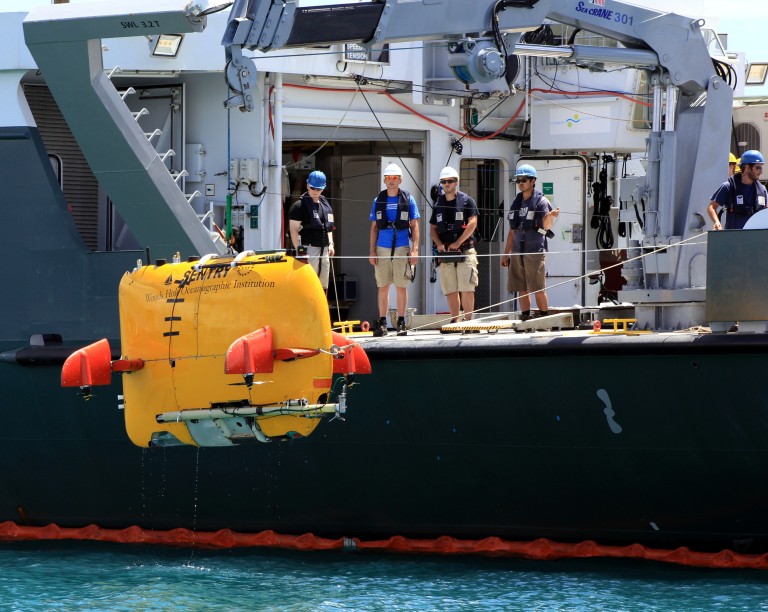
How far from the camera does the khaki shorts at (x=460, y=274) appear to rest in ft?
33.6

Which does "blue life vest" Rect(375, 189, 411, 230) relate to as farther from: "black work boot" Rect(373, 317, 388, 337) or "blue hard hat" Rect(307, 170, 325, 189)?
"black work boot" Rect(373, 317, 388, 337)

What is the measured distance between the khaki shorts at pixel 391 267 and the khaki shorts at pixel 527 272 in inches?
29.7

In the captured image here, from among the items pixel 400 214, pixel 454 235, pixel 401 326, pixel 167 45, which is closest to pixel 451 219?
pixel 454 235

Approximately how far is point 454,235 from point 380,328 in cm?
109

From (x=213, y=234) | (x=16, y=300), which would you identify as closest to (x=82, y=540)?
(x=16, y=300)

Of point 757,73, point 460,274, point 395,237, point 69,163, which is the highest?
point 757,73

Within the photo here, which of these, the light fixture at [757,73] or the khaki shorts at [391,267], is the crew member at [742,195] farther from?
the light fixture at [757,73]

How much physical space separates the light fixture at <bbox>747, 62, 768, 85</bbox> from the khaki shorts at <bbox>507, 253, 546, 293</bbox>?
4.56 meters

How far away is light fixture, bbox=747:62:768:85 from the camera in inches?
532

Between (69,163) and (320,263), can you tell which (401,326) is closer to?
(320,263)

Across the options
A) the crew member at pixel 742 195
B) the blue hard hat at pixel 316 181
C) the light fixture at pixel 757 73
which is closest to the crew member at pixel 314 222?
the blue hard hat at pixel 316 181

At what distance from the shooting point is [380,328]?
9562mm

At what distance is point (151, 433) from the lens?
7898 mm

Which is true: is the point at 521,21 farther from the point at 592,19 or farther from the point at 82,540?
the point at 82,540
